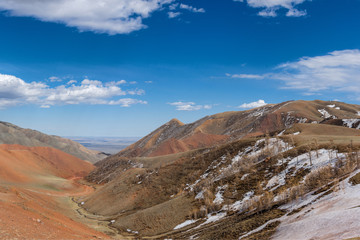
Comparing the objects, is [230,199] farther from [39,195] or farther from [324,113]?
[324,113]

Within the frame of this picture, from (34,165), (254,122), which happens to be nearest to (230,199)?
(254,122)

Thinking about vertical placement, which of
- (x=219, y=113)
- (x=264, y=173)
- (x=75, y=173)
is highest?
(x=219, y=113)

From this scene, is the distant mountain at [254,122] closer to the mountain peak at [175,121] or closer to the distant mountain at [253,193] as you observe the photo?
the mountain peak at [175,121]

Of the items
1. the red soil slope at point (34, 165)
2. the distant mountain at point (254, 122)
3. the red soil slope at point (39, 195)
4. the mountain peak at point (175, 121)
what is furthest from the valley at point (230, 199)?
Answer: the mountain peak at point (175, 121)

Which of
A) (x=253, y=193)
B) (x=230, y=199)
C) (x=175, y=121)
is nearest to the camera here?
(x=253, y=193)

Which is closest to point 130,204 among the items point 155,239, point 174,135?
point 155,239

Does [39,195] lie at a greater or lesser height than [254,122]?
lesser

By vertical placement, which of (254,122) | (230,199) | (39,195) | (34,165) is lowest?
(39,195)

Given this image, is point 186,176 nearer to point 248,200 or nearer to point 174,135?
point 248,200

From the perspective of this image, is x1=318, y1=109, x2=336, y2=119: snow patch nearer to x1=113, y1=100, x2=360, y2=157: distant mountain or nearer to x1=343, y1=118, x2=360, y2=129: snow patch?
x1=113, y1=100, x2=360, y2=157: distant mountain

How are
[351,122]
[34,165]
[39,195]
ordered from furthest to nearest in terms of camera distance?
1. [34,165]
2. [351,122]
3. [39,195]

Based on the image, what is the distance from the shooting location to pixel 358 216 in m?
11.7

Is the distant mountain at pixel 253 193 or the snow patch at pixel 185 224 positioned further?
the snow patch at pixel 185 224

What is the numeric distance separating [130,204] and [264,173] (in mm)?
27689
